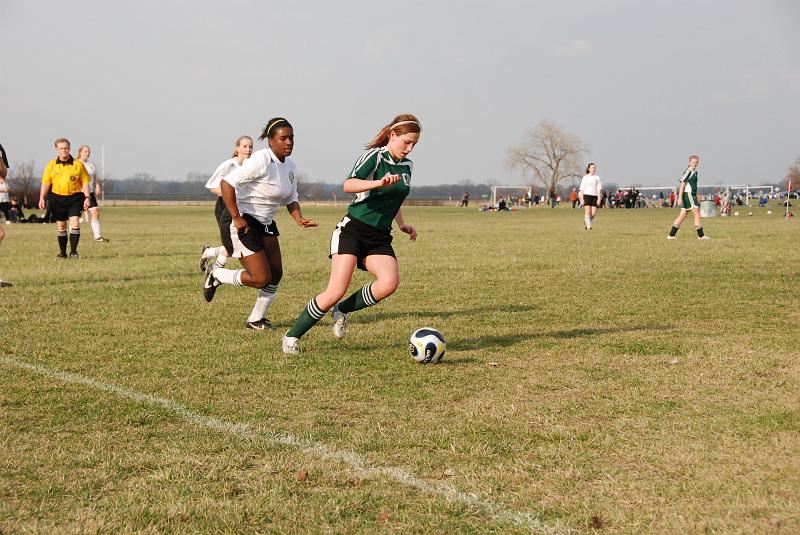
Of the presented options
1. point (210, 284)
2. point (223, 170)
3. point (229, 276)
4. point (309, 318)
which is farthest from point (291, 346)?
point (223, 170)

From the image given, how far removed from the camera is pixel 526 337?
27.6ft

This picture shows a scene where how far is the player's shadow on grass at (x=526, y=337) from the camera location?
8.03 meters

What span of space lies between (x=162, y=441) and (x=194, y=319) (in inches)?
192

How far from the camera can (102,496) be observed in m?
3.98

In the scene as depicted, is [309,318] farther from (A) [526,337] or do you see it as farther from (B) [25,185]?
(B) [25,185]

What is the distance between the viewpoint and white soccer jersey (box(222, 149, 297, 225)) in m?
8.61

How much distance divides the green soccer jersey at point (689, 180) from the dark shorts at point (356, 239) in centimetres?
1793

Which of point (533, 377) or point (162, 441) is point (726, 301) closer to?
point (533, 377)

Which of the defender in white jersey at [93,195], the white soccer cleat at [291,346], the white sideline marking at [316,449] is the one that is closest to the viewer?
the white sideline marking at [316,449]

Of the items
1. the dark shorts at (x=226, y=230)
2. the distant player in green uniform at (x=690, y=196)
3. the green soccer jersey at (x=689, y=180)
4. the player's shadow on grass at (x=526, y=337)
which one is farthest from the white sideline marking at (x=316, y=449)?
the green soccer jersey at (x=689, y=180)

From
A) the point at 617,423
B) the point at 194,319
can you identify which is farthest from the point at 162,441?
the point at 194,319

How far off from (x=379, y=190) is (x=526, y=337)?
230 centimetres

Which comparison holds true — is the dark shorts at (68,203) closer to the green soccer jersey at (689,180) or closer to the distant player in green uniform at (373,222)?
the distant player in green uniform at (373,222)

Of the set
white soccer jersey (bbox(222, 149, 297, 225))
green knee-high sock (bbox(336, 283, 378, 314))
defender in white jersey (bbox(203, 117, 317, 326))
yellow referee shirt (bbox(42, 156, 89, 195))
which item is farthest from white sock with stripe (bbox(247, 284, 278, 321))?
yellow referee shirt (bbox(42, 156, 89, 195))
